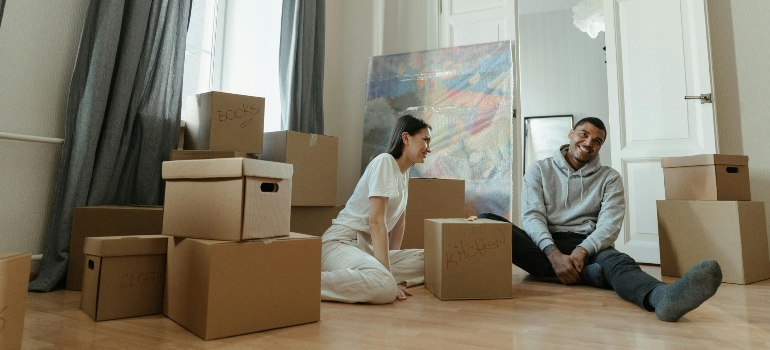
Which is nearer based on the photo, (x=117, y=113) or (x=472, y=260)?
(x=472, y=260)

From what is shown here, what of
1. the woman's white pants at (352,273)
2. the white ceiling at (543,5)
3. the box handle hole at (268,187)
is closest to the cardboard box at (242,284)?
the box handle hole at (268,187)

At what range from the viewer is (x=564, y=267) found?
1930mm

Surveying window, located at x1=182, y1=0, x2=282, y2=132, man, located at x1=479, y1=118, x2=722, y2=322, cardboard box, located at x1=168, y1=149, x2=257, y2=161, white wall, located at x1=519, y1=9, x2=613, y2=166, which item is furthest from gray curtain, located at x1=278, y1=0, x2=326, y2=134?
white wall, located at x1=519, y1=9, x2=613, y2=166

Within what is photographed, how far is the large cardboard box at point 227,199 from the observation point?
46.6 inches

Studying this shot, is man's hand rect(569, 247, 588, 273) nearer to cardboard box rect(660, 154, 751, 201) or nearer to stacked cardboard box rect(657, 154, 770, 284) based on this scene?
stacked cardboard box rect(657, 154, 770, 284)

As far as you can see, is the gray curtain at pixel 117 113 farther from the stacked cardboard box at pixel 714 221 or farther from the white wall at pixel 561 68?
the white wall at pixel 561 68

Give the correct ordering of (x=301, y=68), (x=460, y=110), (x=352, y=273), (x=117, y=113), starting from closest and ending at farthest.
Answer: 1. (x=352, y=273)
2. (x=117, y=113)
3. (x=301, y=68)
4. (x=460, y=110)

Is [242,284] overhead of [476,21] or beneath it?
beneath

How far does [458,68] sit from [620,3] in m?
1.09

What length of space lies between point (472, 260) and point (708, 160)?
1.36m

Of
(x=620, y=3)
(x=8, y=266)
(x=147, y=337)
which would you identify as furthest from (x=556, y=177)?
(x=8, y=266)

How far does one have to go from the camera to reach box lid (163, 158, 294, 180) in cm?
118

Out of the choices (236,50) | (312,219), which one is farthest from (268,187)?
Result: (236,50)

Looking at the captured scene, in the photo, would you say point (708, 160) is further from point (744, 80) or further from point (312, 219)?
point (312, 219)
